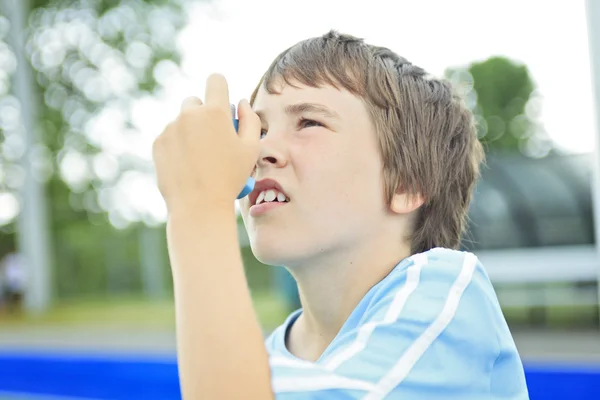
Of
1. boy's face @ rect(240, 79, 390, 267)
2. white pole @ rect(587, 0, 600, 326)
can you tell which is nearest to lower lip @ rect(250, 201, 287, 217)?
boy's face @ rect(240, 79, 390, 267)

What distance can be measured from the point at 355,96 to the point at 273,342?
1.34ft

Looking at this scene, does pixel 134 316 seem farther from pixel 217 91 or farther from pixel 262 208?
pixel 217 91

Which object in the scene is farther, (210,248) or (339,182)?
(339,182)

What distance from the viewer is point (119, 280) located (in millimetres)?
8398

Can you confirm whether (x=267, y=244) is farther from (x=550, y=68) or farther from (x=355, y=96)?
(x=550, y=68)

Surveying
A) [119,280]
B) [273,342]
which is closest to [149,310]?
[119,280]

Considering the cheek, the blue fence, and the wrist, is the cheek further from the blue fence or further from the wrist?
the blue fence

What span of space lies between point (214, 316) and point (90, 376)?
2.40 meters

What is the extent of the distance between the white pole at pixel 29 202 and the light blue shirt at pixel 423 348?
6.68m

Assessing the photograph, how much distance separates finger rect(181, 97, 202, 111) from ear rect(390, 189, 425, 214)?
0.33 meters

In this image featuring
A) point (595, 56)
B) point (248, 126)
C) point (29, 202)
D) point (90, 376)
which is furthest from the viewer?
point (29, 202)

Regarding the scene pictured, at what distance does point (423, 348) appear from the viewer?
1.90ft

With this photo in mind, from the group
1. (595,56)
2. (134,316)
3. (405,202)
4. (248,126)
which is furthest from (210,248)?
(134,316)

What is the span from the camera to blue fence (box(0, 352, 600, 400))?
94.7 inches
